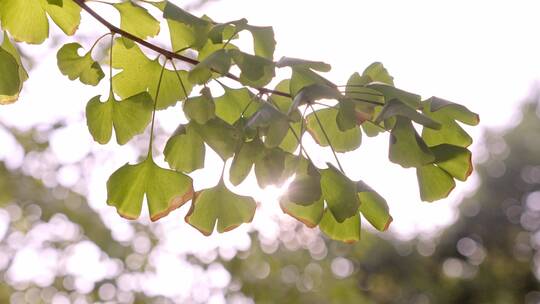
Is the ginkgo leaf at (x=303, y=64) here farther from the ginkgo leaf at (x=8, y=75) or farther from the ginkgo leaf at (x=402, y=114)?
the ginkgo leaf at (x=8, y=75)

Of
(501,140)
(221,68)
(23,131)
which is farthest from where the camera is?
(501,140)

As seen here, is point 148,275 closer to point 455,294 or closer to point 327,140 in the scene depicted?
point 327,140

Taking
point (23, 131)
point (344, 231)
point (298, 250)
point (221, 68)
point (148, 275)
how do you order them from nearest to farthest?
point (221, 68), point (344, 231), point (23, 131), point (148, 275), point (298, 250)

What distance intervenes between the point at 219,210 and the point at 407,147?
0.72 feet

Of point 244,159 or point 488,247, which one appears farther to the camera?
point 488,247

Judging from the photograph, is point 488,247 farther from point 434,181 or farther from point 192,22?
point 192,22

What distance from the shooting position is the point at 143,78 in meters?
0.73

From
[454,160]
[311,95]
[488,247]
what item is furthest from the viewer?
[488,247]

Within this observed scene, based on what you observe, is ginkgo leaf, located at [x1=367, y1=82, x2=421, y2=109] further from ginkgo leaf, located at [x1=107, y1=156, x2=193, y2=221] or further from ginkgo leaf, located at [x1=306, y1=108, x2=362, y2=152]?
ginkgo leaf, located at [x1=107, y1=156, x2=193, y2=221]

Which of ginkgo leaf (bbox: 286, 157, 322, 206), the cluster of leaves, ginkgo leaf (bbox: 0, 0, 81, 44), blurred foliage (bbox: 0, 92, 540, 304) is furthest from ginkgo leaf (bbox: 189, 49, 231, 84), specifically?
blurred foliage (bbox: 0, 92, 540, 304)

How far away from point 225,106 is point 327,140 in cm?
11

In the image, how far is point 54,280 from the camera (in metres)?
3.59

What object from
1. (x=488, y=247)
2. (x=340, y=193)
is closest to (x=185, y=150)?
(x=340, y=193)

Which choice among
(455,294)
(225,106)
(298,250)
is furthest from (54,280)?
(455,294)
